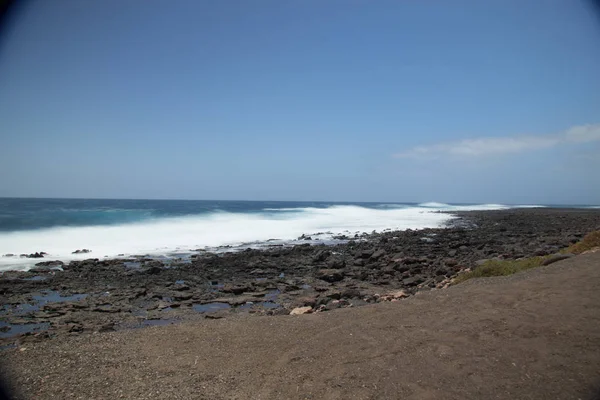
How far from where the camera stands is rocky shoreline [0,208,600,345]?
1019cm

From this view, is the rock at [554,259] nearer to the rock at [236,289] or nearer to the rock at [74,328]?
the rock at [236,289]

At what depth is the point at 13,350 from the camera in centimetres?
693

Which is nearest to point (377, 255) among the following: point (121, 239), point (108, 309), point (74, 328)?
point (108, 309)

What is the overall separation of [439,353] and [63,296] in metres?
12.3

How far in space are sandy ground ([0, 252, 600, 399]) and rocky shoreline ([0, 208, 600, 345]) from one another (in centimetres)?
249

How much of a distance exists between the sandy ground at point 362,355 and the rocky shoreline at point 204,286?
8.18 feet

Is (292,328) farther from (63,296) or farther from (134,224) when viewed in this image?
(134,224)

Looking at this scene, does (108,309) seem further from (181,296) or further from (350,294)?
(350,294)

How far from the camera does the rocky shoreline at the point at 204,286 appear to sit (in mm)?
10188

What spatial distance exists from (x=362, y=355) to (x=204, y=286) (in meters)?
9.78

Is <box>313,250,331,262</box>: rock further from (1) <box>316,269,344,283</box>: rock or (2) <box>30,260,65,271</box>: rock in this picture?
(2) <box>30,260,65,271</box>: rock

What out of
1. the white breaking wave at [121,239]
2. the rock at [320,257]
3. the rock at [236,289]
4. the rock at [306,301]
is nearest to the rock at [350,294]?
the rock at [306,301]

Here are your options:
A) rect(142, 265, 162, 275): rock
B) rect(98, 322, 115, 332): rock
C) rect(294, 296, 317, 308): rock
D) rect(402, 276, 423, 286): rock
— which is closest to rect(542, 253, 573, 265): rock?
rect(402, 276, 423, 286): rock

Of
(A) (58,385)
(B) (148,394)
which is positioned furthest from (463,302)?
(A) (58,385)
